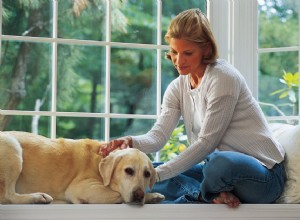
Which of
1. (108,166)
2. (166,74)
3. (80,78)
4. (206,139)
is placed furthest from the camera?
(166,74)

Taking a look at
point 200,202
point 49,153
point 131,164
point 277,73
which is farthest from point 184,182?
point 277,73

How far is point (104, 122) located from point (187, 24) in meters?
0.74

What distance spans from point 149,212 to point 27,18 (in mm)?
1227

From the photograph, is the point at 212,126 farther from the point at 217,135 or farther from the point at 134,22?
the point at 134,22

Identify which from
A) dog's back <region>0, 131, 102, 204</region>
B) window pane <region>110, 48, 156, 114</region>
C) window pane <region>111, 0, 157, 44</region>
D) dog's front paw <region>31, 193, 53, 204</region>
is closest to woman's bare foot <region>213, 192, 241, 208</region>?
dog's back <region>0, 131, 102, 204</region>

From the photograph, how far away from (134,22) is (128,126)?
54 cm

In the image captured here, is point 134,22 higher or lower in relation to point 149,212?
higher

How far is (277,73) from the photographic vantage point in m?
3.74

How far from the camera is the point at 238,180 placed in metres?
2.91

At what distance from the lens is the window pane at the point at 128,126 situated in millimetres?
3594

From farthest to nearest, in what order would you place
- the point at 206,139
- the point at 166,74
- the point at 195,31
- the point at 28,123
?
the point at 166,74 → the point at 28,123 → the point at 195,31 → the point at 206,139

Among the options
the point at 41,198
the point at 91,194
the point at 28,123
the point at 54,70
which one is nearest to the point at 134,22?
the point at 54,70

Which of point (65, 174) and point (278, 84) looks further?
point (278, 84)

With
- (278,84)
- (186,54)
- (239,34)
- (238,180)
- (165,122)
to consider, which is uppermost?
(239,34)
